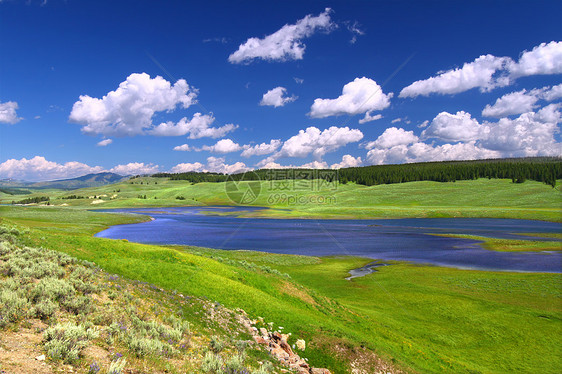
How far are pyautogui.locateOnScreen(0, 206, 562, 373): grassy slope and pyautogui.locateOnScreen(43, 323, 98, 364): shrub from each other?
7.57m

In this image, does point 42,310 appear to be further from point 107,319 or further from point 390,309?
point 390,309

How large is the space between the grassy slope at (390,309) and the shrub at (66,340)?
24.8 ft

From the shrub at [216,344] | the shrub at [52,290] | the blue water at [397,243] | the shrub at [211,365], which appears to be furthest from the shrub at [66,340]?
the blue water at [397,243]

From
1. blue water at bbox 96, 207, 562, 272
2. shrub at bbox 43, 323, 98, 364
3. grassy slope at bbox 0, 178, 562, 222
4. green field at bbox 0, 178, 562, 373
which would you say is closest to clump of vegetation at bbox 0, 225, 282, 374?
shrub at bbox 43, 323, 98, 364

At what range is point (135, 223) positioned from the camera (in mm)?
104062

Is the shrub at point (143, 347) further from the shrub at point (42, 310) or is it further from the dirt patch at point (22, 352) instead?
the shrub at point (42, 310)

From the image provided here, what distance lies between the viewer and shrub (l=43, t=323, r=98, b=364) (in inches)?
295

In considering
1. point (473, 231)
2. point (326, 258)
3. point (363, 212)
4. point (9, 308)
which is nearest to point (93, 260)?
point (9, 308)

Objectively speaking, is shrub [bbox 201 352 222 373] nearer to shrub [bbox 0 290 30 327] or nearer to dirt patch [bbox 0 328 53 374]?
dirt patch [bbox 0 328 53 374]

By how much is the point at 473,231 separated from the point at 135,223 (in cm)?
10347

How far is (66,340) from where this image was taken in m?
7.83

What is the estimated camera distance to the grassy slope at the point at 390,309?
16109 millimetres

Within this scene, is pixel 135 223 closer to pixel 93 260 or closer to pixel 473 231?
pixel 93 260

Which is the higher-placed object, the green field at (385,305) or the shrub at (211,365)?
the shrub at (211,365)
